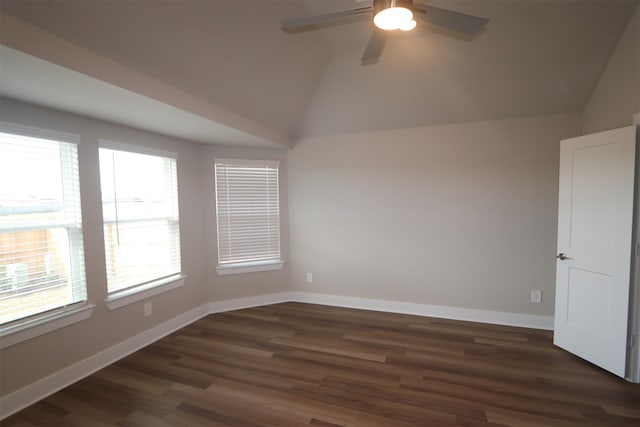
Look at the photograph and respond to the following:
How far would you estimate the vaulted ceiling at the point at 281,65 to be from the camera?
1694 mm

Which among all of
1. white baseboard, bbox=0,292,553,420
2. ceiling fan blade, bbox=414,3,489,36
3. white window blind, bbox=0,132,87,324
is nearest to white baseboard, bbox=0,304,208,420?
white baseboard, bbox=0,292,553,420

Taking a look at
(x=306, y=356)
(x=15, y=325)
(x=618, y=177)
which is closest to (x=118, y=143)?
(x=15, y=325)

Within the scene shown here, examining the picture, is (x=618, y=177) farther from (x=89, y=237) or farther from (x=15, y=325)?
(x=15, y=325)

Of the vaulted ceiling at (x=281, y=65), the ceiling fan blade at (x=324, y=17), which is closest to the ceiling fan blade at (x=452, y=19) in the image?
the ceiling fan blade at (x=324, y=17)

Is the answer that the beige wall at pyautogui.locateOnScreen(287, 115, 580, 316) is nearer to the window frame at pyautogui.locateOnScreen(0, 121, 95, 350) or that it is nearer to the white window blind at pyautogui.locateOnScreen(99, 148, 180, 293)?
the white window blind at pyautogui.locateOnScreen(99, 148, 180, 293)

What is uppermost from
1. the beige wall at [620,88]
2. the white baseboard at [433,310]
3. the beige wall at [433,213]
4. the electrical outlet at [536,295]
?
the beige wall at [620,88]

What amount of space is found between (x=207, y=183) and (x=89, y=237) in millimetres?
1508

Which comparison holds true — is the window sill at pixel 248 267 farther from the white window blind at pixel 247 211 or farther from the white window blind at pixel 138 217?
the white window blind at pixel 138 217

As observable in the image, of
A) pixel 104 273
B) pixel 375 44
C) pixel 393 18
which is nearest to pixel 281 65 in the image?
pixel 375 44

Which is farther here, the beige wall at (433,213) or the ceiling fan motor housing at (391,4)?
the beige wall at (433,213)

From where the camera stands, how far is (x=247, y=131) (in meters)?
3.21

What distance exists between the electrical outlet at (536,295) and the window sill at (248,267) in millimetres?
3117

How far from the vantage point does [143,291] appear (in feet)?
10.1

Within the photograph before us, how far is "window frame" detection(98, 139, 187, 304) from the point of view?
2789 millimetres
